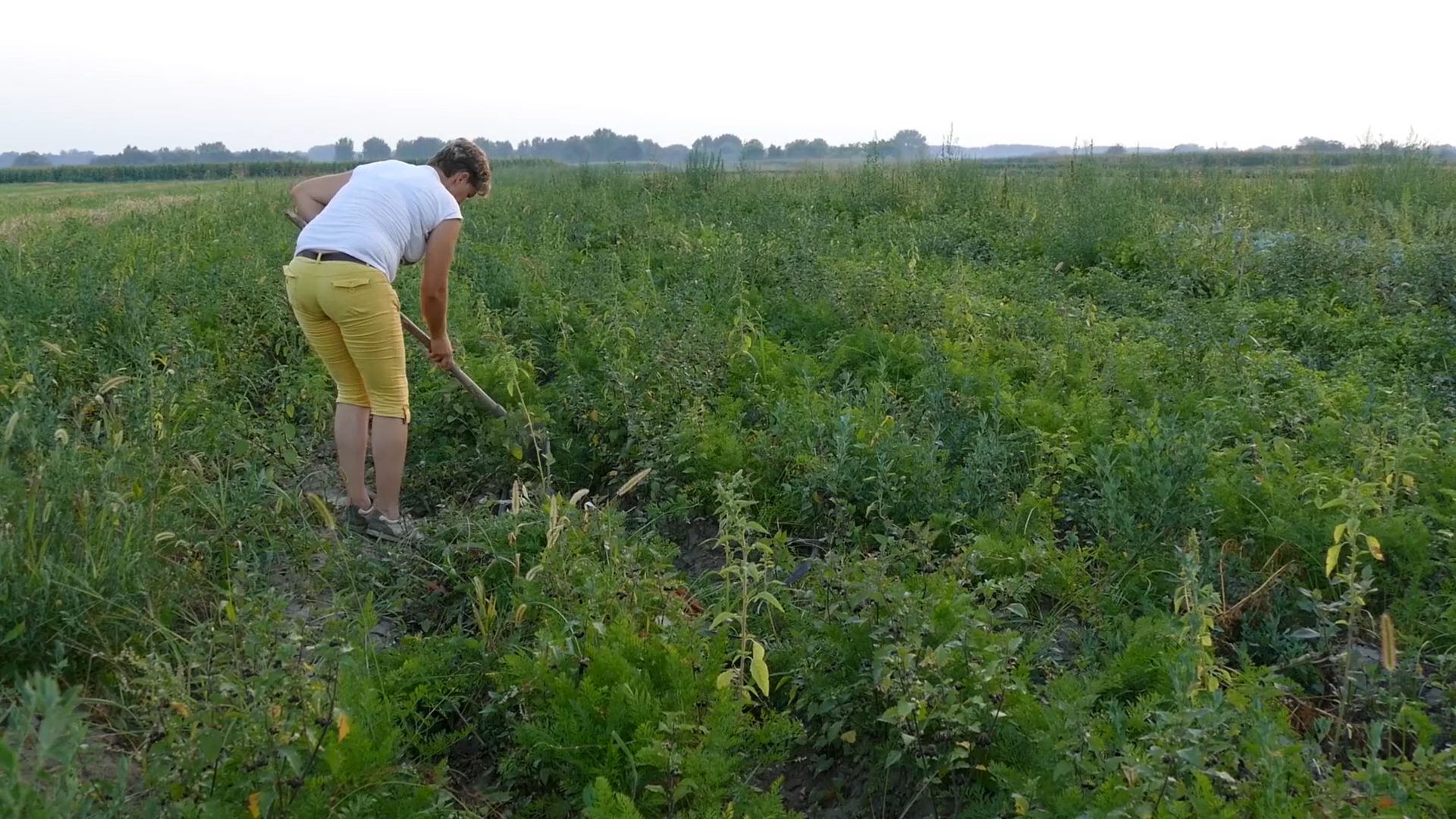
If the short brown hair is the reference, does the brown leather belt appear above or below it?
below

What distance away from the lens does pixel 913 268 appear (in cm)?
771

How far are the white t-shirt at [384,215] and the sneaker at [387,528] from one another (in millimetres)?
1005

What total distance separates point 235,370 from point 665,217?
6.52 m

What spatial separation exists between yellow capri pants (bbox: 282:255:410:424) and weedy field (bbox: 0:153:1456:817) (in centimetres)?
54

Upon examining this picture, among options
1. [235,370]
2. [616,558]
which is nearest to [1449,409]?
[616,558]

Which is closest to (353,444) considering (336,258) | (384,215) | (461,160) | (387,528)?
(387,528)

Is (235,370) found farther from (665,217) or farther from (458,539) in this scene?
(665,217)

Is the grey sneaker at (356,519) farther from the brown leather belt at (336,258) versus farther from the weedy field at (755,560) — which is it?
the brown leather belt at (336,258)

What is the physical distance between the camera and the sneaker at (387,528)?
4119 millimetres

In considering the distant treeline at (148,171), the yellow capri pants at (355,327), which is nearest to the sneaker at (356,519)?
the yellow capri pants at (355,327)

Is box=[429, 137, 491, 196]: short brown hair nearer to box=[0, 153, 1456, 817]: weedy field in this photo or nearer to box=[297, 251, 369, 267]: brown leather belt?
box=[297, 251, 369, 267]: brown leather belt

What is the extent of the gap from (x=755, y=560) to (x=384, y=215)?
2.03 meters

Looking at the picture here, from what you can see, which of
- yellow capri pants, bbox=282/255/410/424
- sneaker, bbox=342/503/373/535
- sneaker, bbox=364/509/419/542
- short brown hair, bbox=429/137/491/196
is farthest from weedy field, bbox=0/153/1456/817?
short brown hair, bbox=429/137/491/196

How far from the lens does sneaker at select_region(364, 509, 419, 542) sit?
4119 millimetres
